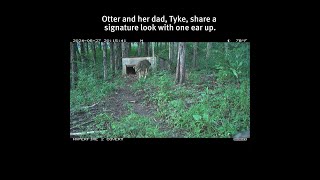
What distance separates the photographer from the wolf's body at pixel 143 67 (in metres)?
4.78

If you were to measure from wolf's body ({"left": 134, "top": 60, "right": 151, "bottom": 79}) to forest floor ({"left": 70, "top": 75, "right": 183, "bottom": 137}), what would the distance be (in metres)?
0.52

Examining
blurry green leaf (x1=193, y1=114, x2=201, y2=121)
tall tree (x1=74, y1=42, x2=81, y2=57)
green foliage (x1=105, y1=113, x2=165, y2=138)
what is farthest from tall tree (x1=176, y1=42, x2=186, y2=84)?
tall tree (x1=74, y1=42, x2=81, y2=57)

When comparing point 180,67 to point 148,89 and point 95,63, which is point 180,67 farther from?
point 95,63

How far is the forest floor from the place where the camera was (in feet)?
11.2

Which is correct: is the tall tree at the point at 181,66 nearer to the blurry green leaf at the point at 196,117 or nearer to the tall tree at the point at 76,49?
the blurry green leaf at the point at 196,117

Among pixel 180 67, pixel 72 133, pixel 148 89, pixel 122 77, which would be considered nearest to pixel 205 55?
pixel 180 67

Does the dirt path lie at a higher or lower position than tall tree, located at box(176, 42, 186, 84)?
lower

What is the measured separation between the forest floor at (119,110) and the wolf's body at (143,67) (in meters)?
0.52

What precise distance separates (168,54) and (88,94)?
1558 millimetres

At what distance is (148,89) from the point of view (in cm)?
433

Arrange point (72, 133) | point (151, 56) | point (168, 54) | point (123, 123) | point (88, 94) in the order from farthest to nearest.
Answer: point (151, 56), point (168, 54), point (88, 94), point (123, 123), point (72, 133)

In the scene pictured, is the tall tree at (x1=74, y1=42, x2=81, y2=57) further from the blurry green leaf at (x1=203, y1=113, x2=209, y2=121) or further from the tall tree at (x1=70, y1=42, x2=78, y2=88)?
the blurry green leaf at (x1=203, y1=113, x2=209, y2=121)

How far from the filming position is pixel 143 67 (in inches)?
193

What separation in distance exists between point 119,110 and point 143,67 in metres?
1.33
